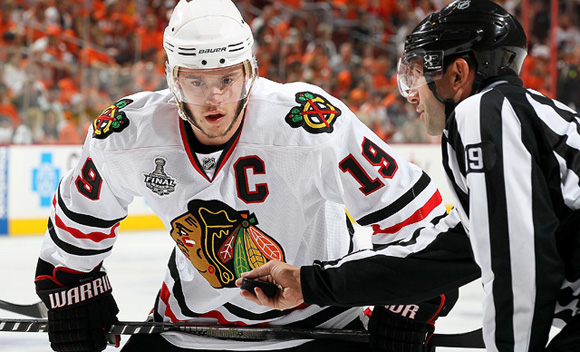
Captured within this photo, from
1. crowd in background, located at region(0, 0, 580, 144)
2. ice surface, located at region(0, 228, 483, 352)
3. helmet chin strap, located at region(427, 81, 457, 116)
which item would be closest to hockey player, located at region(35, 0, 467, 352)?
helmet chin strap, located at region(427, 81, 457, 116)

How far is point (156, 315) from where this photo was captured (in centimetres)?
224

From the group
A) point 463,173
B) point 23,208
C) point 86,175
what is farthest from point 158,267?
point 463,173

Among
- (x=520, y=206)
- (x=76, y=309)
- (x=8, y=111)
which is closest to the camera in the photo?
(x=520, y=206)

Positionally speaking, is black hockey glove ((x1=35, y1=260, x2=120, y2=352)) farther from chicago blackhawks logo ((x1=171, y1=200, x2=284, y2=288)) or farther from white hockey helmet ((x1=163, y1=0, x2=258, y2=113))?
white hockey helmet ((x1=163, y1=0, x2=258, y2=113))

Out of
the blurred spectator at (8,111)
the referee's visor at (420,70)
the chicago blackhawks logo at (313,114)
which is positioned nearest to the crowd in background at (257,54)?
the blurred spectator at (8,111)

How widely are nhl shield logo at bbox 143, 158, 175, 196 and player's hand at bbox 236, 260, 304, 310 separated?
0.35 meters

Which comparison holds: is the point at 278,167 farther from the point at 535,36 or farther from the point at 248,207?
the point at 535,36

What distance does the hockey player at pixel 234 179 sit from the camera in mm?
1909

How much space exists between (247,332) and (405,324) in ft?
1.30

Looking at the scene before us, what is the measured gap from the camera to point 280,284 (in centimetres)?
170

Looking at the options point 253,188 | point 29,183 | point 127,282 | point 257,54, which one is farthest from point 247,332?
point 257,54

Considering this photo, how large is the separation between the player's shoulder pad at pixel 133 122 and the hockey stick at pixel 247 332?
0.48 meters

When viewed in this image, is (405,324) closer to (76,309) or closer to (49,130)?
(76,309)

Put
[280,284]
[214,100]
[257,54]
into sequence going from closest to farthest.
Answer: [280,284] → [214,100] → [257,54]
